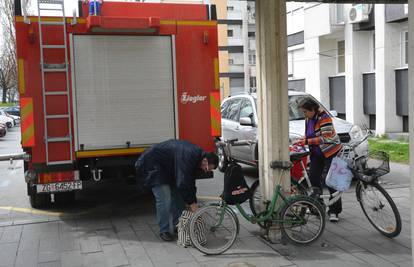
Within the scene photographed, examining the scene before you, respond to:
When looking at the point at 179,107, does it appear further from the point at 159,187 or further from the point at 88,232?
the point at 88,232

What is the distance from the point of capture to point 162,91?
→ 23.9 ft

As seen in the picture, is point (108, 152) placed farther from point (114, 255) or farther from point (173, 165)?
point (114, 255)

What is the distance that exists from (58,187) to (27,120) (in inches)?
39.1

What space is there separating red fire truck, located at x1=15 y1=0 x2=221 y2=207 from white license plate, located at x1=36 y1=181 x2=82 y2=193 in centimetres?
1

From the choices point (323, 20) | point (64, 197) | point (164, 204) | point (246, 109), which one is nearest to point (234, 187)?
point (164, 204)

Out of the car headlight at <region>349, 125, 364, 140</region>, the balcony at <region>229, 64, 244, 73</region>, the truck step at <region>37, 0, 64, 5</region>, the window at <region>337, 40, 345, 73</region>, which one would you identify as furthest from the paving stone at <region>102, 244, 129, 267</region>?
the balcony at <region>229, 64, 244, 73</region>

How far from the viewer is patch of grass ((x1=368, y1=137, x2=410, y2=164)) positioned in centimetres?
1217

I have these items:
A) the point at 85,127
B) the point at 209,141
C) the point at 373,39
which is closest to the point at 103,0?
the point at 85,127

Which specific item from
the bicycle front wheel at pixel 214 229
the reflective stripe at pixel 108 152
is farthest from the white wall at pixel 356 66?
the bicycle front wheel at pixel 214 229

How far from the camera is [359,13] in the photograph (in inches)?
683

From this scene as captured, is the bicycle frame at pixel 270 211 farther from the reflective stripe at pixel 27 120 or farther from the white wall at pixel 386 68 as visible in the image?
the white wall at pixel 386 68

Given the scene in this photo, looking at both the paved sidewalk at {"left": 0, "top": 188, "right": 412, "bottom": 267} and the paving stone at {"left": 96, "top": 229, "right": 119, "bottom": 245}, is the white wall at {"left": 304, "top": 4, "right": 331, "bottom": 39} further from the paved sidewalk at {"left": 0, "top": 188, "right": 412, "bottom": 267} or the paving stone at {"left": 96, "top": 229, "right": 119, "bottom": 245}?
the paving stone at {"left": 96, "top": 229, "right": 119, "bottom": 245}

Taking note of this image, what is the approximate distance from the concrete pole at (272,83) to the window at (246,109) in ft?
15.7

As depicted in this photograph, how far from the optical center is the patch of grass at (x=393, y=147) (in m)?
12.2
